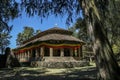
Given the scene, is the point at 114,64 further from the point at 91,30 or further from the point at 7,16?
the point at 7,16

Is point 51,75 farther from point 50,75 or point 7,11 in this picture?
point 7,11

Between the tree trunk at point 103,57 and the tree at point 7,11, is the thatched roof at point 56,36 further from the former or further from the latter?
the tree trunk at point 103,57

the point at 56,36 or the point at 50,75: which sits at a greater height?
the point at 56,36

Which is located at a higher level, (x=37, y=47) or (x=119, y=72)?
(x=37, y=47)

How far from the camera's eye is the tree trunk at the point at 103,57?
20.6 feet

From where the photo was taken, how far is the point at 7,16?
18.2m

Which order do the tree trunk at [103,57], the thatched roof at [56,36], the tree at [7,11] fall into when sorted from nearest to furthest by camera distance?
the tree trunk at [103,57], the tree at [7,11], the thatched roof at [56,36]

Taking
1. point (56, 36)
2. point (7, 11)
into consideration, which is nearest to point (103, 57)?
point (7, 11)

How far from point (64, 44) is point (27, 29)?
56.9m

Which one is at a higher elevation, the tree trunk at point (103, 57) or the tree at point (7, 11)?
the tree at point (7, 11)

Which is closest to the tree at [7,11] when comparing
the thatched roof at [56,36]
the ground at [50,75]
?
the ground at [50,75]

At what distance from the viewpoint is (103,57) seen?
21.2ft

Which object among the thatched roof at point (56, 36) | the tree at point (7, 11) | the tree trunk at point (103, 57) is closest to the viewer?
the tree trunk at point (103, 57)

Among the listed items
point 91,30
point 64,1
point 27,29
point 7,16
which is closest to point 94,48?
point 91,30
